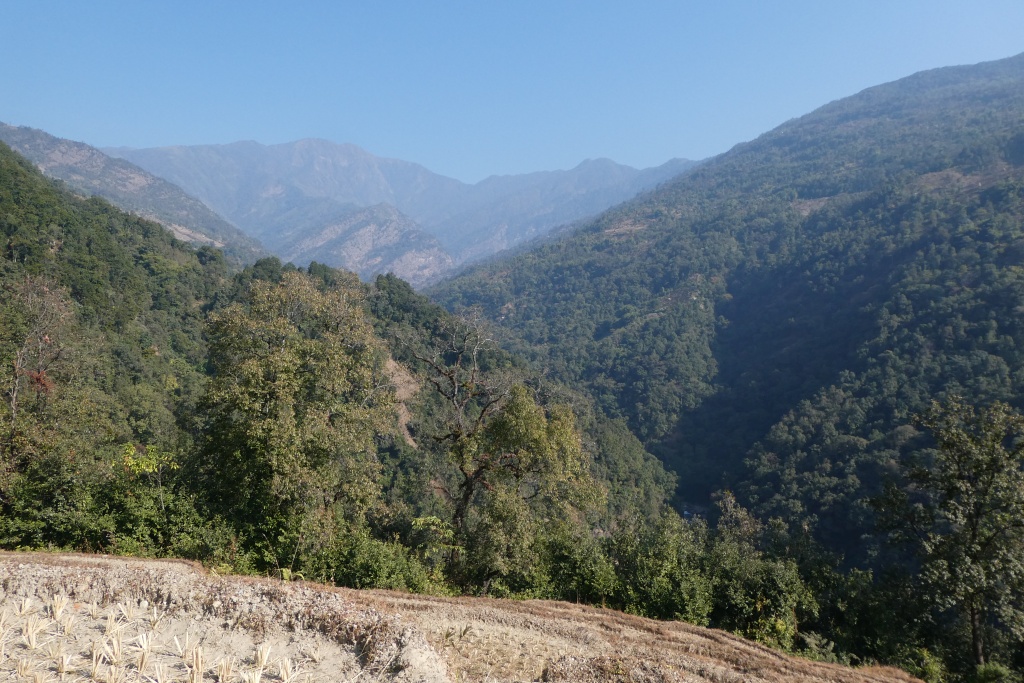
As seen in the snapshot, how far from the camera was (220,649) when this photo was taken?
6902 millimetres

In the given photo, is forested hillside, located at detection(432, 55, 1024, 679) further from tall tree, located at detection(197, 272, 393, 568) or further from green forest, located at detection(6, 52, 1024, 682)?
tall tree, located at detection(197, 272, 393, 568)

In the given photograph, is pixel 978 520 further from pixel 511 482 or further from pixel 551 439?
pixel 511 482

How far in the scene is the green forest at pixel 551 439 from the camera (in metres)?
11.5

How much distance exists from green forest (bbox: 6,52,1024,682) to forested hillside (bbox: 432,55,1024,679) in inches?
18.1

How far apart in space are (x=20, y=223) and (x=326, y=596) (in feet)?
161

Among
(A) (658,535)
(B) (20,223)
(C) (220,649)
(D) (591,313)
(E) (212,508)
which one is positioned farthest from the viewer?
(D) (591,313)

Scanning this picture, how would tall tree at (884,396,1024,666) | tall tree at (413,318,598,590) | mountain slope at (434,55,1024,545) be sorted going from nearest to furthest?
tall tree at (413,318,598,590)
tall tree at (884,396,1024,666)
mountain slope at (434,55,1024,545)

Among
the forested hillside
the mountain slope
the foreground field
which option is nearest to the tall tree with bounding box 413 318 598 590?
the foreground field

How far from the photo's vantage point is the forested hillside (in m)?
53.6

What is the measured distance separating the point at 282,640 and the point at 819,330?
348 ft

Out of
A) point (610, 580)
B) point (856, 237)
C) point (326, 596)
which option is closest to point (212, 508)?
point (326, 596)

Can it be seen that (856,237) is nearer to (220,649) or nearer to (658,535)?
(658,535)

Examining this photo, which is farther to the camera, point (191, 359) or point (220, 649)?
point (191, 359)

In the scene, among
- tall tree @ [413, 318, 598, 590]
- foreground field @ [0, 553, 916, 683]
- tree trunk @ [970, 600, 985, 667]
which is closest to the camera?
foreground field @ [0, 553, 916, 683]
